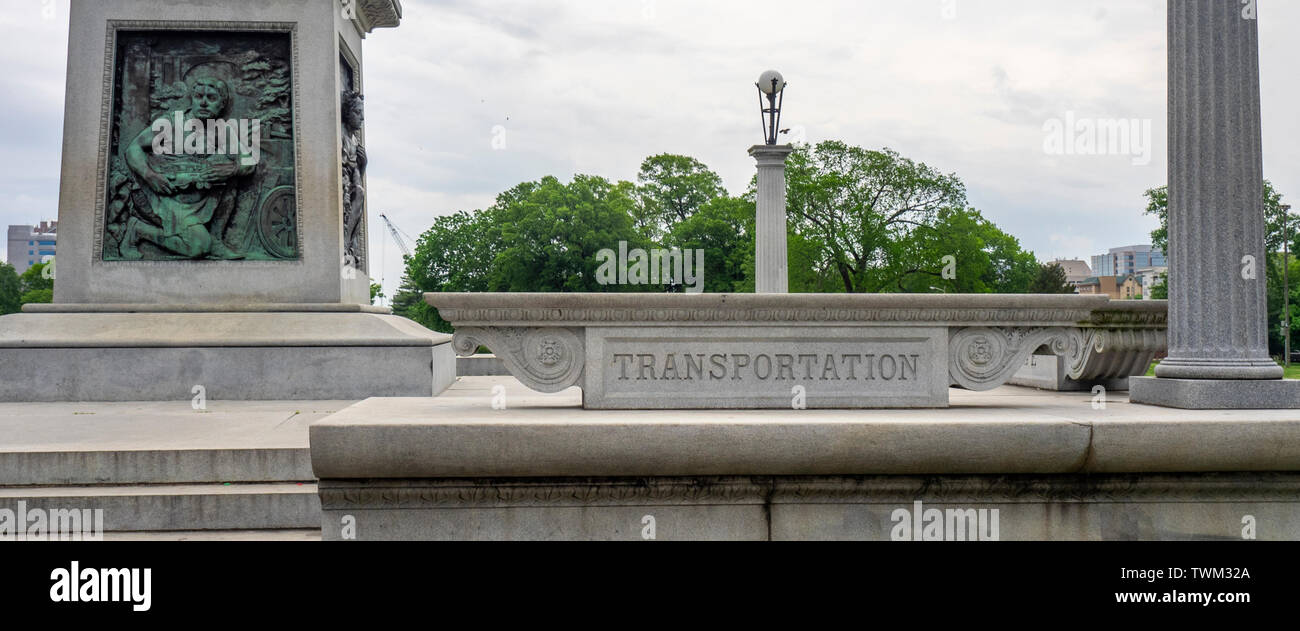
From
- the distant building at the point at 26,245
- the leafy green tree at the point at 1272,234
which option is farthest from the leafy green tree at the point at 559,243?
the distant building at the point at 26,245

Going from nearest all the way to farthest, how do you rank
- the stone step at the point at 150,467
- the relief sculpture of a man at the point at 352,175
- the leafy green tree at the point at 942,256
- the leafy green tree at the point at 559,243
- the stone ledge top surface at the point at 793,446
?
1. the stone ledge top surface at the point at 793,446
2. the stone step at the point at 150,467
3. the relief sculpture of a man at the point at 352,175
4. the leafy green tree at the point at 942,256
5. the leafy green tree at the point at 559,243

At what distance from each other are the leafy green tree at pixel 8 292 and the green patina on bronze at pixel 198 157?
58.3 m

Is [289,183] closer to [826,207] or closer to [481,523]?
[481,523]

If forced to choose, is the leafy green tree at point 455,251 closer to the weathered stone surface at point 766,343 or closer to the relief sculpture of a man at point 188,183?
the relief sculpture of a man at point 188,183

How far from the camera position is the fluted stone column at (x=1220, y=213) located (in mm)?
5141

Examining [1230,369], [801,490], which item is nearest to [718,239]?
[1230,369]

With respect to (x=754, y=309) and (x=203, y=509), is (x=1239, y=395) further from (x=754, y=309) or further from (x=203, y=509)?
(x=203, y=509)

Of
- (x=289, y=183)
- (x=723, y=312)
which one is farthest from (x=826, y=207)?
(x=723, y=312)

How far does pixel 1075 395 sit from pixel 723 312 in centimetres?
321

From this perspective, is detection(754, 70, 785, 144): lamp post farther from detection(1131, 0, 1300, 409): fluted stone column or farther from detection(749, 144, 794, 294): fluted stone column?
detection(1131, 0, 1300, 409): fluted stone column

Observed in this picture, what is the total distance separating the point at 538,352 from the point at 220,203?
23.7 feet

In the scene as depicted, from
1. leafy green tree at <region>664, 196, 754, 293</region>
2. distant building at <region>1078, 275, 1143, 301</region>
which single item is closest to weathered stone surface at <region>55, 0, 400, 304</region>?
leafy green tree at <region>664, 196, 754, 293</region>

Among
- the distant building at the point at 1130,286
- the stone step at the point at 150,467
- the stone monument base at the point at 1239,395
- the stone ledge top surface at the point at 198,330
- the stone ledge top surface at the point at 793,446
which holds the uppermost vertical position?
the distant building at the point at 1130,286

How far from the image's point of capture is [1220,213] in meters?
5.18
